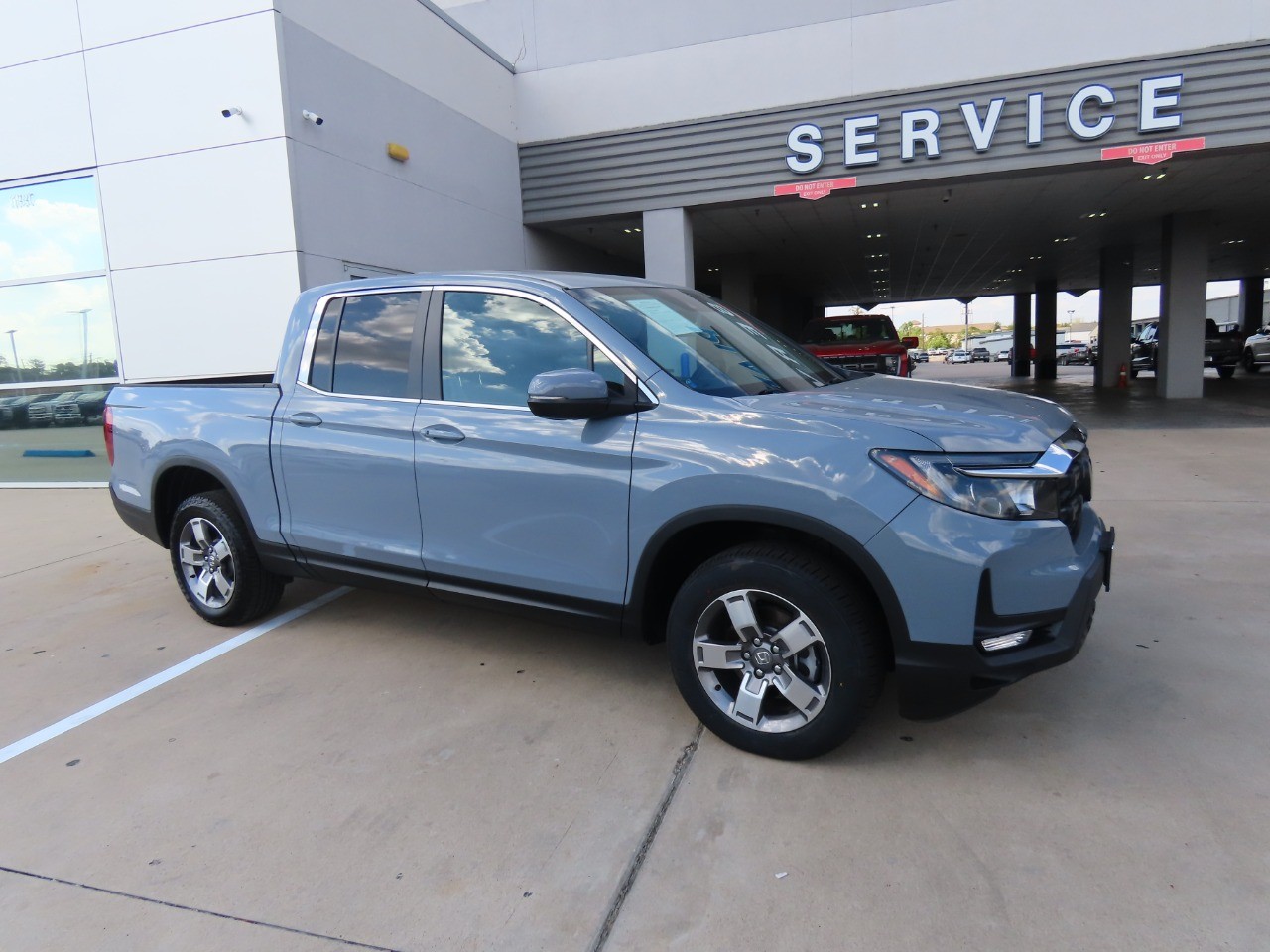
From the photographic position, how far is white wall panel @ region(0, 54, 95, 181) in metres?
9.23

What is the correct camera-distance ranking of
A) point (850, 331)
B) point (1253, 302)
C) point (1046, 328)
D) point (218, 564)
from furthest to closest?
point (1253, 302) < point (1046, 328) < point (850, 331) < point (218, 564)

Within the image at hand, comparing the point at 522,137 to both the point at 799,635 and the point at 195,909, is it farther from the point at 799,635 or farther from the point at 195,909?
the point at 195,909

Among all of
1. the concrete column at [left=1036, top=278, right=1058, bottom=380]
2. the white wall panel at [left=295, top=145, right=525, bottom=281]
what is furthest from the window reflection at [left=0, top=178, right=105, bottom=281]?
the concrete column at [left=1036, top=278, right=1058, bottom=380]

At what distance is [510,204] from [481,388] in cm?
1106

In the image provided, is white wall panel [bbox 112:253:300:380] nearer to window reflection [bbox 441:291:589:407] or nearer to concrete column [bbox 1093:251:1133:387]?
window reflection [bbox 441:291:589:407]

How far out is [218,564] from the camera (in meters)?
4.57

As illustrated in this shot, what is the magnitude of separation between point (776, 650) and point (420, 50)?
10711 millimetres

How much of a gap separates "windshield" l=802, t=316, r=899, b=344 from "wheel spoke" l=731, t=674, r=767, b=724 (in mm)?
Result: 12392

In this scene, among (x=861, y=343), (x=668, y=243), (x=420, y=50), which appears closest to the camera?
(x=420, y=50)

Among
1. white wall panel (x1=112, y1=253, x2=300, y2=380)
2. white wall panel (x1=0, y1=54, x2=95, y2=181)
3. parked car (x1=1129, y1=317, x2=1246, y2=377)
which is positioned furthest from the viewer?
parked car (x1=1129, y1=317, x2=1246, y2=377)

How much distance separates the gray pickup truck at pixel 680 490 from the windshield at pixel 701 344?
0.05 ft

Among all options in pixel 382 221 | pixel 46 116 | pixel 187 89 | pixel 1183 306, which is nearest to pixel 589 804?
pixel 382 221

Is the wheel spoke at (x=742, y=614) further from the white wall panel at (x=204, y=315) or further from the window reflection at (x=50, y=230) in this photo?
the window reflection at (x=50, y=230)

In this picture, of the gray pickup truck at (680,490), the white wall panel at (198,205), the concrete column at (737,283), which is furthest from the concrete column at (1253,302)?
the gray pickup truck at (680,490)
